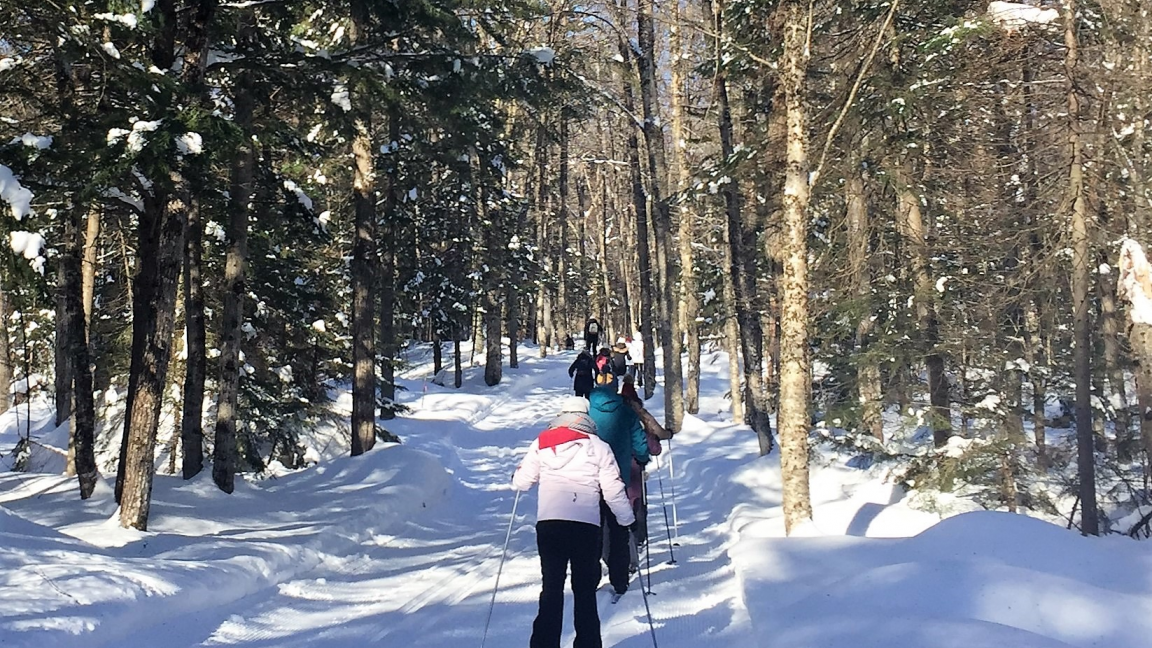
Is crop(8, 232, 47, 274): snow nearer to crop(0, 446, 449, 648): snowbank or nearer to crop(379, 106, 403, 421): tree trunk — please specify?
crop(0, 446, 449, 648): snowbank

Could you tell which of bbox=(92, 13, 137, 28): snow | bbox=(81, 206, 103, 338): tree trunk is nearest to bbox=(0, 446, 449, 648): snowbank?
bbox=(81, 206, 103, 338): tree trunk

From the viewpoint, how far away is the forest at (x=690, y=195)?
32.1ft

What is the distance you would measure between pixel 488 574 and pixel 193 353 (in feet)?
20.0

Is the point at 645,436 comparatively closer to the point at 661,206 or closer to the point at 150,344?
the point at 150,344

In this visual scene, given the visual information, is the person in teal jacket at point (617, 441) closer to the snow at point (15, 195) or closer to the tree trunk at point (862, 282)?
the snow at point (15, 195)

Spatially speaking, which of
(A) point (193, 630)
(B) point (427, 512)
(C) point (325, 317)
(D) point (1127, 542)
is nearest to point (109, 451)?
(C) point (325, 317)

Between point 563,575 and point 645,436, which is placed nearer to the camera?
point 563,575

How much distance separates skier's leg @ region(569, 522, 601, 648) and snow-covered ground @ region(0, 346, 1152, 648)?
0.95m

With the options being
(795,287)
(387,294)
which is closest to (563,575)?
(795,287)

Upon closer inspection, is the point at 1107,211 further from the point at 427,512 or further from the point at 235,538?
the point at 235,538

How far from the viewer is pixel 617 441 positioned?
340 inches

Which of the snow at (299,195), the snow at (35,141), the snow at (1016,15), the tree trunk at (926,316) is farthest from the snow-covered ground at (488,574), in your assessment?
the snow at (1016,15)

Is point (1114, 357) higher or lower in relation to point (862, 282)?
lower

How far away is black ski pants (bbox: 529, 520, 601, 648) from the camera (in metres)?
5.95
